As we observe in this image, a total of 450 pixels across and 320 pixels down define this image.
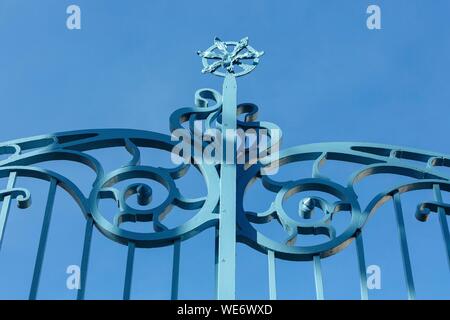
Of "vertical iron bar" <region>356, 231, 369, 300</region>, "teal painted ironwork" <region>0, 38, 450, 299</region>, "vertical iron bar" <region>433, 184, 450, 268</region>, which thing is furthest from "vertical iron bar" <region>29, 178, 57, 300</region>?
"vertical iron bar" <region>433, 184, 450, 268</region>

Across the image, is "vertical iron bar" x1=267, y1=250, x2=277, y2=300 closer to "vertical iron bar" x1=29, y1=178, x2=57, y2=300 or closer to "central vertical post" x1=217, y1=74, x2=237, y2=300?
"central vertical post" x1=217, y1=74, x2=237, y2=300

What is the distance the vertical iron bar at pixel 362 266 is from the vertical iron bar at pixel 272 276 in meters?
0.47

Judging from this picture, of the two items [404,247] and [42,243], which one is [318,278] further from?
[42,243]

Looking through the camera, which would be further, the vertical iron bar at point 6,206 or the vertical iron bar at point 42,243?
the vertical iron bar at point 6,206

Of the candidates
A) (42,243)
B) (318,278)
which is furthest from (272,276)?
(42,243)

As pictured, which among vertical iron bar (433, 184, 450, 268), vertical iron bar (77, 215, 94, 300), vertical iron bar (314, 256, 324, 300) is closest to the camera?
vertical iron bar (77, 215, 94, 300)

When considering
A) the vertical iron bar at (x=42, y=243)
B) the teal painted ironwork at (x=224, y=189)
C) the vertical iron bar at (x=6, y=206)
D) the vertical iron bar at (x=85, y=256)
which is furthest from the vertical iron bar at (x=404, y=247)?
the vertical iron bar at (x=6, y=206)

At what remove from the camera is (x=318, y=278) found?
6.08m

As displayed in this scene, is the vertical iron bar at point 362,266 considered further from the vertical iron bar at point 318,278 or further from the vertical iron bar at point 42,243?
the vertical iron bar at point 42,243

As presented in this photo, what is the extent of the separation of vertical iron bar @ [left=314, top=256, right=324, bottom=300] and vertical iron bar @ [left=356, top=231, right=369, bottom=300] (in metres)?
0.22

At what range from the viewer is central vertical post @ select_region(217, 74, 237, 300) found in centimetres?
594

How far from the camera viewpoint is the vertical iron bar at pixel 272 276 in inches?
234
